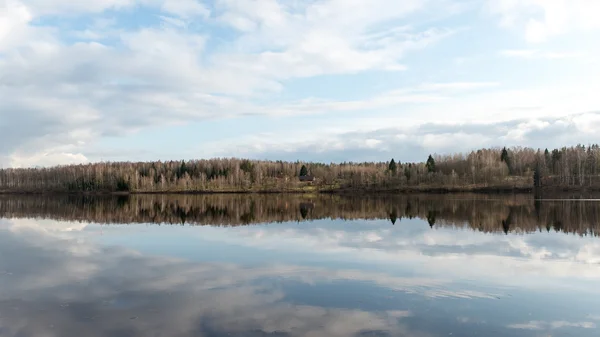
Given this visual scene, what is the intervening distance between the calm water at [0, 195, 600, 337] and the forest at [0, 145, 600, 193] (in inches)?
4813

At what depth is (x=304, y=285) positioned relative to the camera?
16.1m

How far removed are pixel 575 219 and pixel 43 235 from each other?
4449cm

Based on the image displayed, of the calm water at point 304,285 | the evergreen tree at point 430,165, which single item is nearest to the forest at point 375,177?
the evergreen tree at point 430,165

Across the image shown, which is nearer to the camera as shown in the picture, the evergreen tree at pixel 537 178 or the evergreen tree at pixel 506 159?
the evergreen tree at pixel 537 178

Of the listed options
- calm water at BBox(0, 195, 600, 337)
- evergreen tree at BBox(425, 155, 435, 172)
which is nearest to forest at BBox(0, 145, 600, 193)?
evergreen tree at BBox(425, 155, 435, 172)

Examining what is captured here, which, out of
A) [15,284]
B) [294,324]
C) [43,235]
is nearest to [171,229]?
[43,235]

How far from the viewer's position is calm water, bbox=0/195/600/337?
11.6m

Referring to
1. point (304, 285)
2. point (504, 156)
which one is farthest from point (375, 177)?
point (304, 285)

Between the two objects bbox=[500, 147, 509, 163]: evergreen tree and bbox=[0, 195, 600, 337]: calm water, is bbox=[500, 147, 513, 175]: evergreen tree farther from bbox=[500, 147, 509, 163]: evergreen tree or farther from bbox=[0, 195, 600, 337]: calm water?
bbox=[0, 195, 600, 337]: calm water

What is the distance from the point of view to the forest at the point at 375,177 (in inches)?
5630

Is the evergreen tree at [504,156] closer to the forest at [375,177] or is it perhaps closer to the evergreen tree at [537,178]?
the forest at [375,177]

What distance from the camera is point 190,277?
57.8 feet

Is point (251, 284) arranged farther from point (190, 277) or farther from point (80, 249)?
point (80, 249)

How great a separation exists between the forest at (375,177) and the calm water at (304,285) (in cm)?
12225
